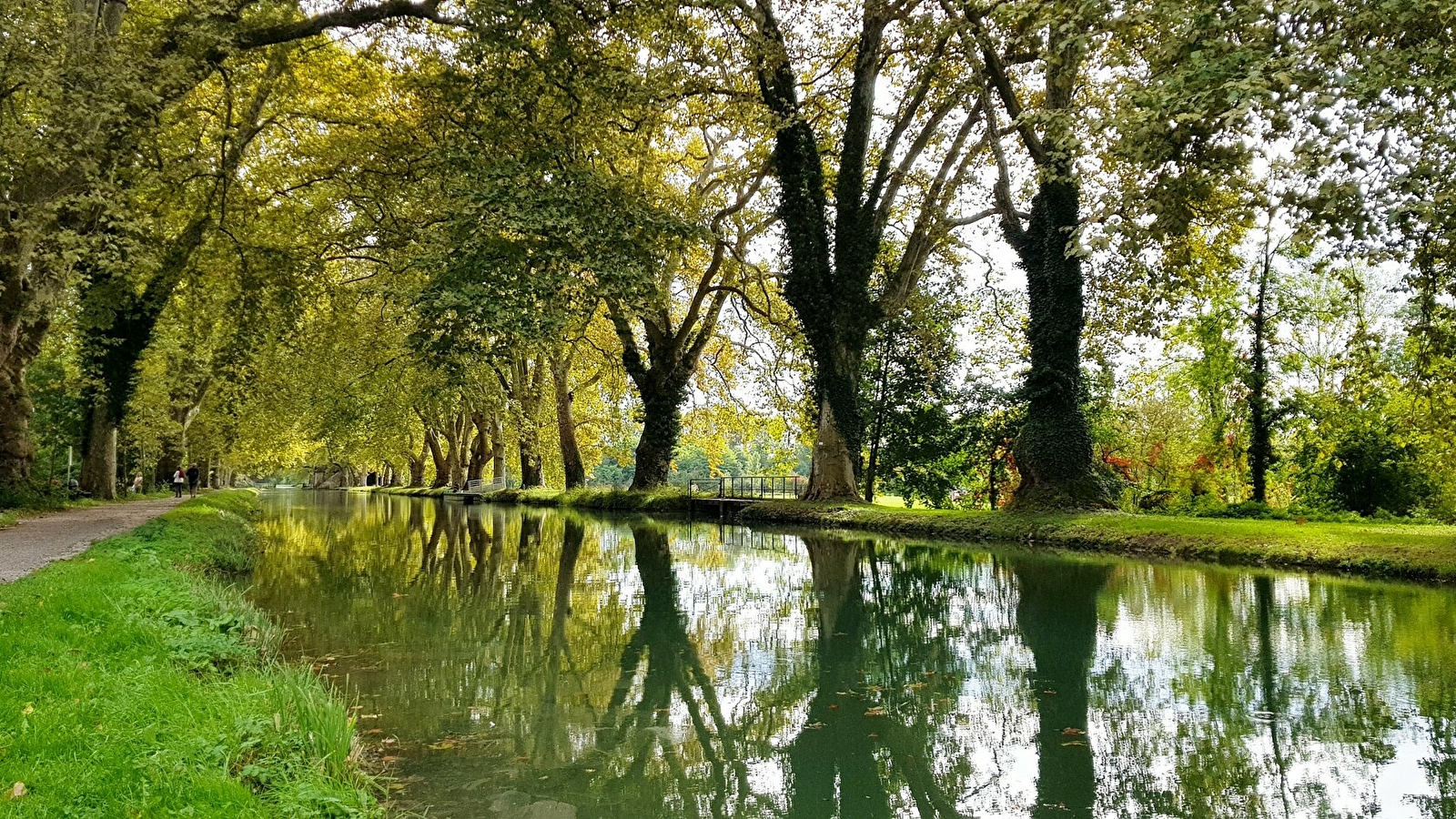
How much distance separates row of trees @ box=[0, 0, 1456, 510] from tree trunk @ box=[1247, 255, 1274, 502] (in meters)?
0.07

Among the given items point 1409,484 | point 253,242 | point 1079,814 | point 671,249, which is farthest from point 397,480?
point 1079,814

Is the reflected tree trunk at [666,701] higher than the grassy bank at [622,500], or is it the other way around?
the grassy bank at [622,500]

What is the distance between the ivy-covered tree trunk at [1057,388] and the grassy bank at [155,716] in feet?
51.2

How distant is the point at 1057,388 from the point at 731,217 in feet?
38.2

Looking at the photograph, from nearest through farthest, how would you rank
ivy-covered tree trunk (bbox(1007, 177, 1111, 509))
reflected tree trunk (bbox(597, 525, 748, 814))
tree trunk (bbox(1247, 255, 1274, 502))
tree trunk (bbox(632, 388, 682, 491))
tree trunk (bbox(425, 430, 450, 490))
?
reflected tree trunk (bbox(597, 525, 748, 814)), ivy-covered tree trunk (bbox(1007, 177, 1111, 509)), tree trunk (bbox(1247, 255, 1274, 502)), tree trunk (bbox(632, 388, 682, 491)), tree trunk (bbox(425, 430, 450, 490))

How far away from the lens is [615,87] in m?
14.9

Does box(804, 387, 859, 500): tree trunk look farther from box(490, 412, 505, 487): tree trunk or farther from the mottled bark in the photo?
box(490, 412, 505, 487): tree trunk

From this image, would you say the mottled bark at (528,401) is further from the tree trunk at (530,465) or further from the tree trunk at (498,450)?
the tree trunk at (498,450)

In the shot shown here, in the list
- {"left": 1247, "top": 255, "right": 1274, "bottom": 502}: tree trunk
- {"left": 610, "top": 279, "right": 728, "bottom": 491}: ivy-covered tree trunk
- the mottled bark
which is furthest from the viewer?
the mottled bark

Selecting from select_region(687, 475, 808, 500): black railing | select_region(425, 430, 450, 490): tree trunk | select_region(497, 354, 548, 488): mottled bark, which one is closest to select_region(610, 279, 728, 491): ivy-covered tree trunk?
select_region(687, 475, 808, 500): black railing

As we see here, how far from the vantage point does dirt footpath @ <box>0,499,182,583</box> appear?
945 centimetres

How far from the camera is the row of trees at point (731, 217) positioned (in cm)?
842

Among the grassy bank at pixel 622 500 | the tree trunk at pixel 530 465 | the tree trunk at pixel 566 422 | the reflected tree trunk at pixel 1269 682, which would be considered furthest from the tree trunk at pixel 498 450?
the reflected tree trunk at pixel 1269 682

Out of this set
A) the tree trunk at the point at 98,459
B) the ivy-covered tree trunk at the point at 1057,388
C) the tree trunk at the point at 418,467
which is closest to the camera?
the ivy-covered tree trunk at the point at 1057,388
